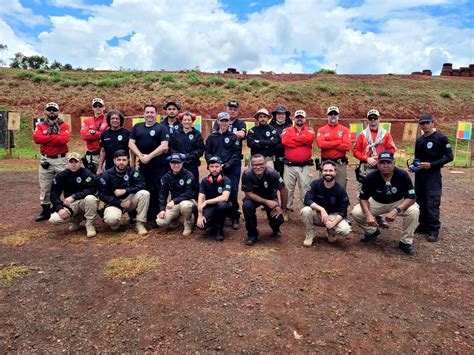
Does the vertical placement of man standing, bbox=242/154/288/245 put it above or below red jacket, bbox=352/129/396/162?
below

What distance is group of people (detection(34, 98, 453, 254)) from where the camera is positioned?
5215mm

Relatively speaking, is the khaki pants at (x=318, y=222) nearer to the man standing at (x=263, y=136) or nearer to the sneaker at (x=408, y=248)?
the sneaker at (x=408, y=248)

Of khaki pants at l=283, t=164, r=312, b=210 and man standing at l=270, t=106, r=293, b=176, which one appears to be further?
man standing at l=270, t=106, r=293, b=176

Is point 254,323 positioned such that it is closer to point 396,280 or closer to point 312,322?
point 312,322

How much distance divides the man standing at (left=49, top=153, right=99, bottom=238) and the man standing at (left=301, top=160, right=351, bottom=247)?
3.18m

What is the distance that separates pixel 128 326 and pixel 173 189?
9.11 ft

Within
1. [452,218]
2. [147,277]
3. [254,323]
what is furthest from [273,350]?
[452,218]

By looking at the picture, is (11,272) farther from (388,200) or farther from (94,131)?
(388,200)

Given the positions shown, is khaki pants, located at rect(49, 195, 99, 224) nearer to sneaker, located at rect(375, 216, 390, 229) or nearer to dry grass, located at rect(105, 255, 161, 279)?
dry grass, located at rect(105, 255, 161, 279)

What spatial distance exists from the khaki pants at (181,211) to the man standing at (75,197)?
1025 mm

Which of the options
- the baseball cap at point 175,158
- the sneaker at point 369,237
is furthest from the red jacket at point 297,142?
the baseball cap at point 175,158

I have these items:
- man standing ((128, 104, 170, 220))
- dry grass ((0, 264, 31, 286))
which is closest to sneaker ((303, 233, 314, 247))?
man standing ((128, 104, 170, 220))

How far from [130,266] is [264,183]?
221cm

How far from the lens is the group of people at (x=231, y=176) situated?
5.21 m
